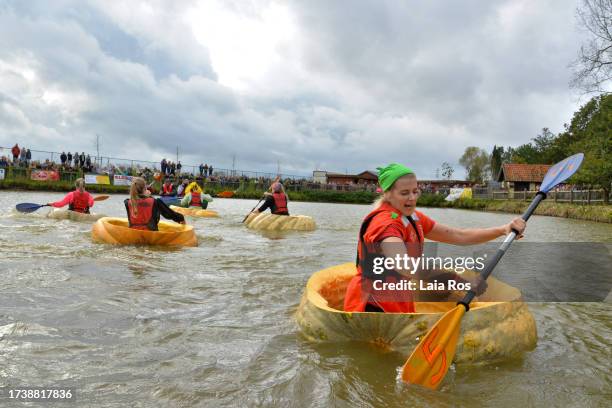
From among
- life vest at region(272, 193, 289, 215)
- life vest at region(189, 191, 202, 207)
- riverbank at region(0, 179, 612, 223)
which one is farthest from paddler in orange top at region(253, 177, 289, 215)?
riverbank at region(0, 179, 612, 223)

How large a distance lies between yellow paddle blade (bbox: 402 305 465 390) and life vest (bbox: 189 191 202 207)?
1475 cm

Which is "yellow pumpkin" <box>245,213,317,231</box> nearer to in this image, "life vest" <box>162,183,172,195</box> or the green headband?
the green headband

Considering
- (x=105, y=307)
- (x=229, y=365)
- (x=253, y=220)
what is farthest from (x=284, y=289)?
(x=253, y=220)

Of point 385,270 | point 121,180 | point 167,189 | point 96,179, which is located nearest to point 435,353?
point 385,270

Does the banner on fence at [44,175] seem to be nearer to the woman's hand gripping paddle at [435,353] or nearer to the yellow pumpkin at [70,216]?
the yellow pumpkin at [70,216]

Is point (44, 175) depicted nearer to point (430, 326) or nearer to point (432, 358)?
point (430, 326)

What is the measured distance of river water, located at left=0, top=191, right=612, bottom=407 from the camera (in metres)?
2.54

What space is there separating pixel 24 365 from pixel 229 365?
4.01ft

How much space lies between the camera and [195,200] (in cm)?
1675

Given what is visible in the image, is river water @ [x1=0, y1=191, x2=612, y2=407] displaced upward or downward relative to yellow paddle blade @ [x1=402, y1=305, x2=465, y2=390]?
downward

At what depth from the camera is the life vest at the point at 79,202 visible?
11508 millimetres

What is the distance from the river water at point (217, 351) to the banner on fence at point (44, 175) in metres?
25.4

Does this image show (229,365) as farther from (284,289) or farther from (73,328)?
(284,289)

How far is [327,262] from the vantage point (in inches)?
288
